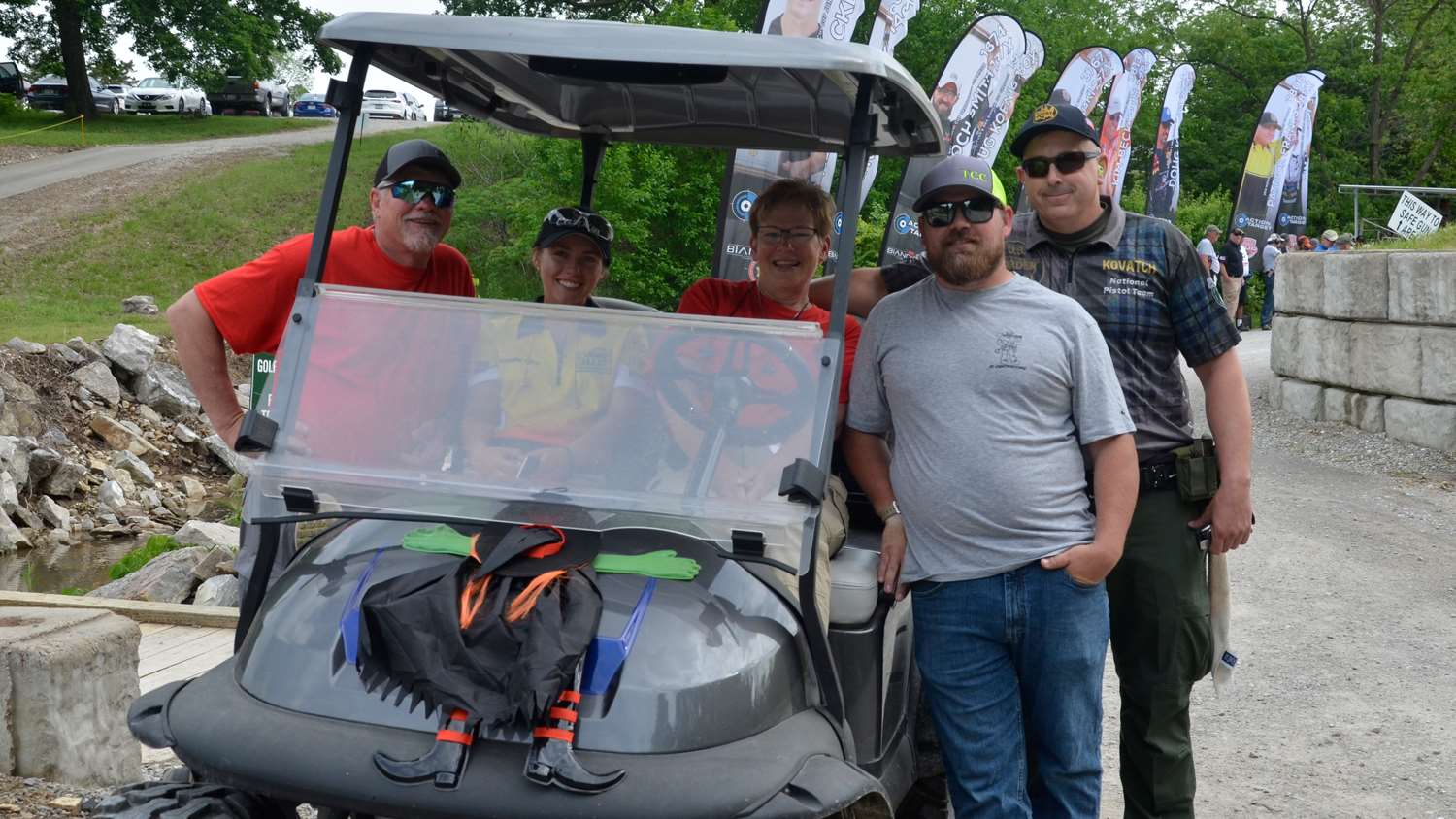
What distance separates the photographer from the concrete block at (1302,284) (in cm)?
1322

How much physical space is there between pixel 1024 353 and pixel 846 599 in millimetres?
657

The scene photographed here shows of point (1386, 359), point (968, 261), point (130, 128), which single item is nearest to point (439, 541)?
point (968, 261)

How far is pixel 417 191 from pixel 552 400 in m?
1.12

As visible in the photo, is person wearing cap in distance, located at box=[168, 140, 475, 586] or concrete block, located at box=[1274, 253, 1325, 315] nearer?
person wearing cap in distance, located at box=[168, 140, 475, 586]

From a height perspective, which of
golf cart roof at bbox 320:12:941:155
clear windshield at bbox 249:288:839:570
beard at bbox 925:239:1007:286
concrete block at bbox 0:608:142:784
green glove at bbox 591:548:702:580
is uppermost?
golf cart roof at bbox 320:12:941:155

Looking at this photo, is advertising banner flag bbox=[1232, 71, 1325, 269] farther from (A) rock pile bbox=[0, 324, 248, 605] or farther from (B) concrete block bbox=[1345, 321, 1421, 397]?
(A) rock pile bbox=[0, 324, 248, 605]

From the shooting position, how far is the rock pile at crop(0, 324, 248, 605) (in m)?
11.5

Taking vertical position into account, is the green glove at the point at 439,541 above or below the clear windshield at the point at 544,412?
below

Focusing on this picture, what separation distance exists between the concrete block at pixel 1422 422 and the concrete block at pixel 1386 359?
0.12 meters

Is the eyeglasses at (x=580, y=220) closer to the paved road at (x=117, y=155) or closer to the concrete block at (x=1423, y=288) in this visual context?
the concrete block at (x=1423, y=288)

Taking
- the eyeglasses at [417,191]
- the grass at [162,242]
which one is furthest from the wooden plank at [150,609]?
the grass at [162,242]

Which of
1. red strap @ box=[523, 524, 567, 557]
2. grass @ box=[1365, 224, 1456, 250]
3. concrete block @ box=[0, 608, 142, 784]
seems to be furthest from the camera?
grass @ box=[1365, 224, 1456, 250]

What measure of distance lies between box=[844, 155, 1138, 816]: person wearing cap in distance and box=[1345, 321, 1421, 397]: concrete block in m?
9.67

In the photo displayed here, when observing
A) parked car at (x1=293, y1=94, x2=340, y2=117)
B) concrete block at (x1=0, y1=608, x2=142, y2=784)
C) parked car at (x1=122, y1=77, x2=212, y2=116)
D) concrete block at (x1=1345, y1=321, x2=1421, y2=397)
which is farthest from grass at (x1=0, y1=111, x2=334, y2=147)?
concrete block at (x1=0, y1=608, x2=142, y2=784)
